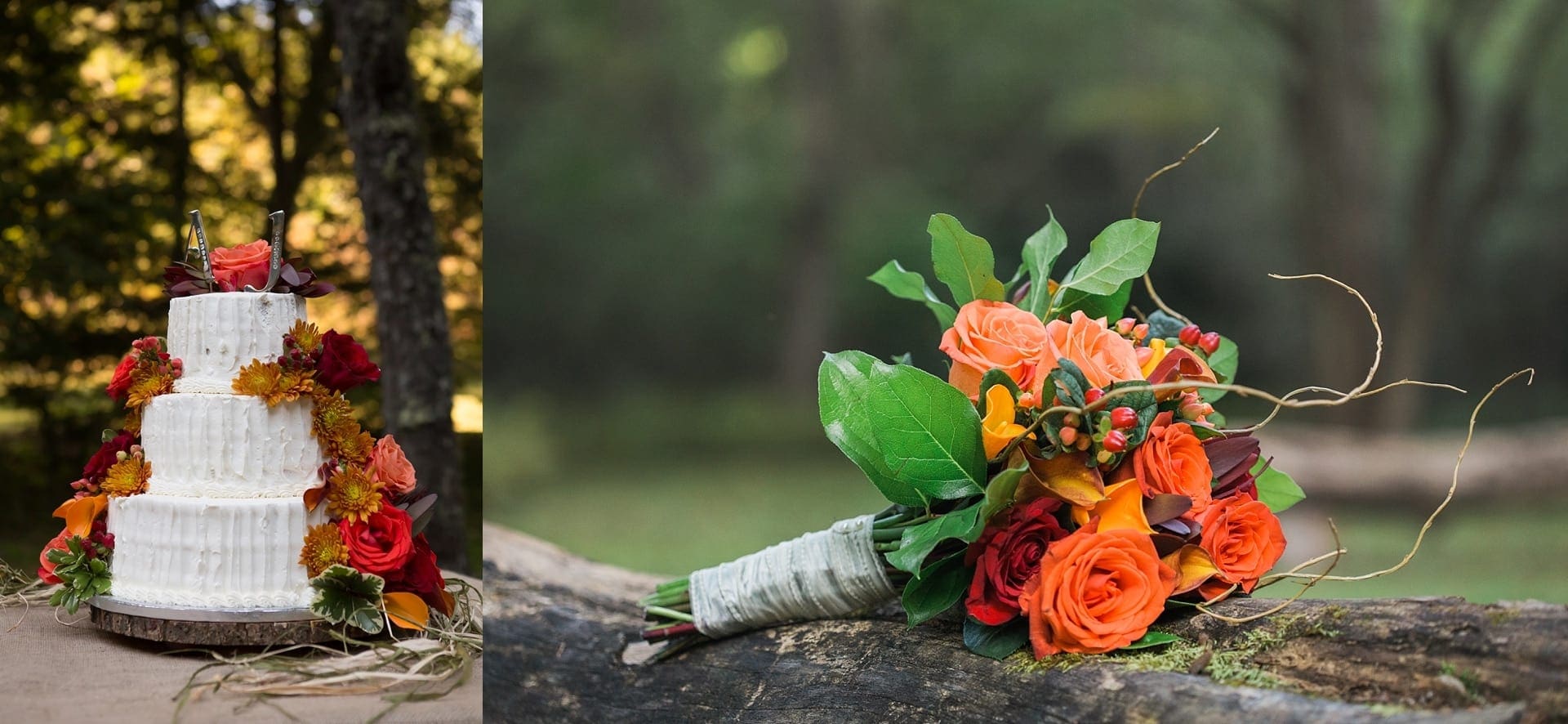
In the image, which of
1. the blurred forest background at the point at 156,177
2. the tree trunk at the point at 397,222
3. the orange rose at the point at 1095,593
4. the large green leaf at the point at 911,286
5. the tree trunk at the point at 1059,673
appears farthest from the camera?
the blurred forest background at the point at 156,177

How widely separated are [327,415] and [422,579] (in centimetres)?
25

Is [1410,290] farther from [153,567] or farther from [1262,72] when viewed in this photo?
[153,567]

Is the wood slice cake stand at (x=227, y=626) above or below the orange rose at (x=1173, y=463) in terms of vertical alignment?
below

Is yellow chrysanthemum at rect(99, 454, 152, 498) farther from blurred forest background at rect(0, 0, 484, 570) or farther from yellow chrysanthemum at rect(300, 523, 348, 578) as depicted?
blurred forest background at rect(0, 0, 484, 570)

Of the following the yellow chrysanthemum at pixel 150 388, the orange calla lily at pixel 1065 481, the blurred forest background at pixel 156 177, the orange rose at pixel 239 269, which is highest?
the blurred forest background at pixel 156 177

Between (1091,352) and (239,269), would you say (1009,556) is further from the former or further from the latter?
(239,269)

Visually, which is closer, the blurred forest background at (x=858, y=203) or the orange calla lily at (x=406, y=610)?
the orange calla lily at (x=406, y=610)

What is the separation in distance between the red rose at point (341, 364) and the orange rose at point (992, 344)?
0.75 metres

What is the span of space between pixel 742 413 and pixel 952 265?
4.25 m

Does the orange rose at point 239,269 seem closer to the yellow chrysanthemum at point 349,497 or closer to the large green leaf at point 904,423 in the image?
the yellow chrysanthemum at point 349,497

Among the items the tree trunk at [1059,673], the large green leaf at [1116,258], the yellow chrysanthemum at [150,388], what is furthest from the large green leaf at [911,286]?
the yellow chrysanthemum at [150,388]

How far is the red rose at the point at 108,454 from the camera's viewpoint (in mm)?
1515

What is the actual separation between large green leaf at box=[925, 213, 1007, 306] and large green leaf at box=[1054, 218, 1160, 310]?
0.31 feet

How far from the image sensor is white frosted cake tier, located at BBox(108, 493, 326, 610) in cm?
136
